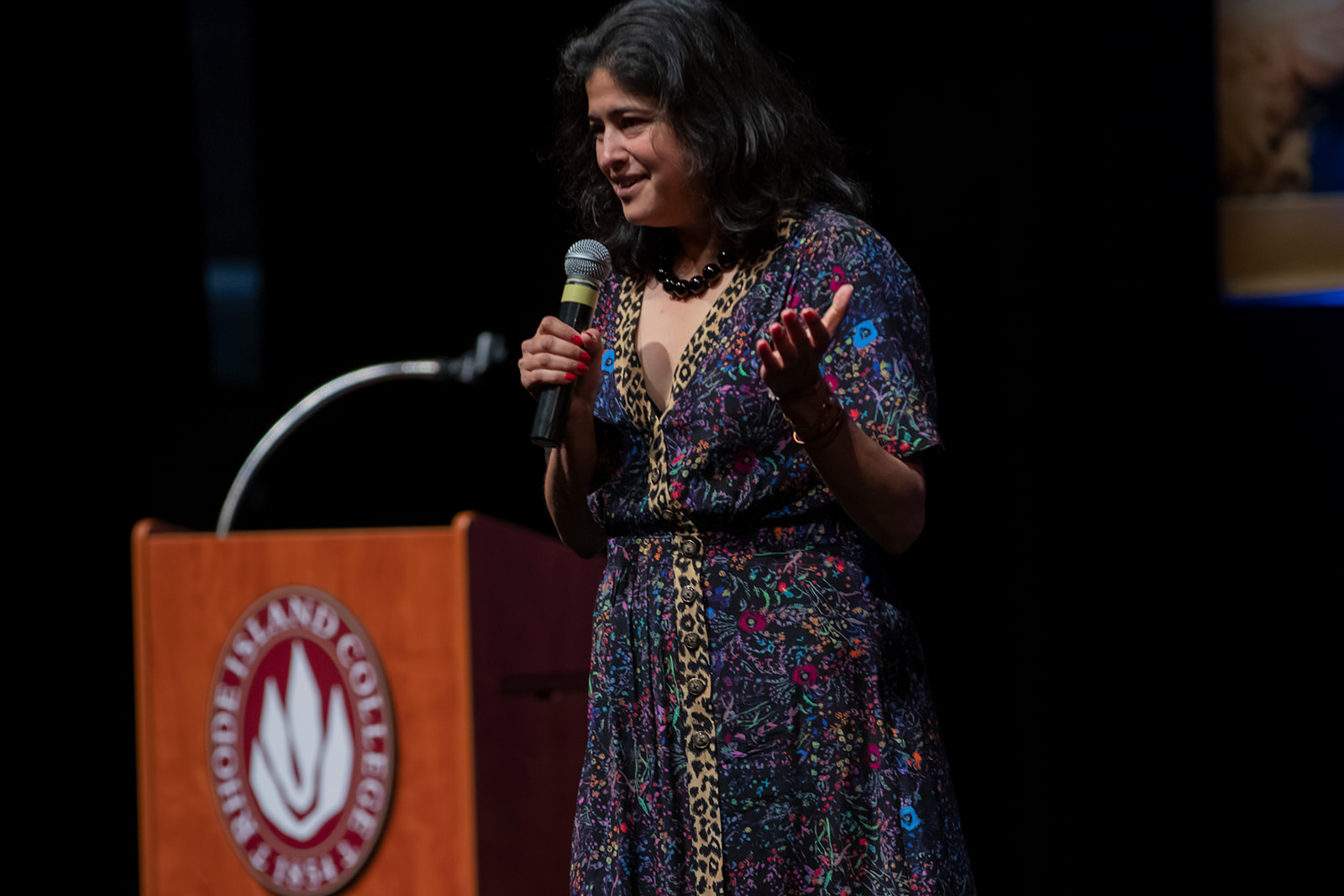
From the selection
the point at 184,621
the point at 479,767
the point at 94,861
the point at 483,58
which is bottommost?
the point at 94,861

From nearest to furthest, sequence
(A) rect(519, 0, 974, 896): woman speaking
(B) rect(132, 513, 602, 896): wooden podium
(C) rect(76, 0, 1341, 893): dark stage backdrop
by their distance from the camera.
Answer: (A) rect(519, 0, 974, 896): woman speaking, (B) rect(132, 513, 602, 896): wooden podium, (C) rect(76, 0, 1341, 893): dark stage backdrop

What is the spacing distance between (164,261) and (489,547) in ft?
6.34

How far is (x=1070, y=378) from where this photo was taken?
2.74 meters

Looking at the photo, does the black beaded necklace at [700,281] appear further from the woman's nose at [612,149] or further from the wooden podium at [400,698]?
the wooden podium at [400,698]

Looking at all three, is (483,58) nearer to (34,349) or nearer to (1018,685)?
(34,349)

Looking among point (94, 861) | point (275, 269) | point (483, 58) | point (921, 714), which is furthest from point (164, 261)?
point (921, 714)

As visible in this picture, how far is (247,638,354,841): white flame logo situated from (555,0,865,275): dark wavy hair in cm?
105

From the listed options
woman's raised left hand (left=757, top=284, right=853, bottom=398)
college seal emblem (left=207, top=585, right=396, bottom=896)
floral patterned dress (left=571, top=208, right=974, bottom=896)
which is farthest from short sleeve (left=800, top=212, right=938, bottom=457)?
college seal emblem (left=207, top=585, right=396, bottom=896)

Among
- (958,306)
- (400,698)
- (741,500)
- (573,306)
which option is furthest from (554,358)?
(958,306)

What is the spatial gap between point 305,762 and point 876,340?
1320mm

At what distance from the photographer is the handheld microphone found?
49.8 inches

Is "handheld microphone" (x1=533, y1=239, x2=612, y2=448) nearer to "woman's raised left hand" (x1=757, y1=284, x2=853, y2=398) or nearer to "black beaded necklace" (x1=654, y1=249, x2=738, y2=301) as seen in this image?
"black beaded necklace" (x1=654, y1=249, x2=738, y2=301)

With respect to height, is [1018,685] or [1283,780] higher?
[1018,685]

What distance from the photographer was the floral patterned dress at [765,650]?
4.00 feet
